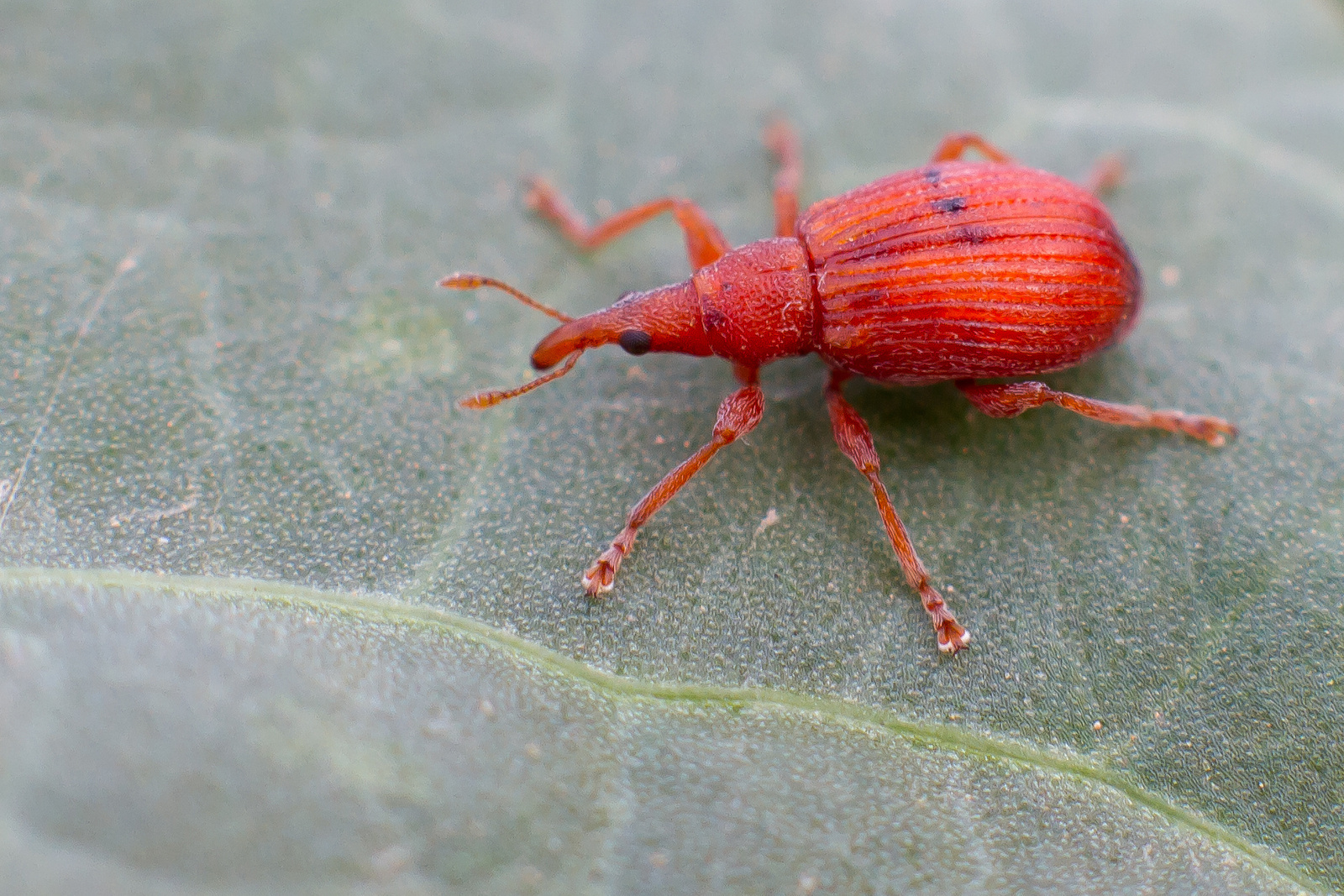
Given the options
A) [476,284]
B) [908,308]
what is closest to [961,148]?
[908,308]

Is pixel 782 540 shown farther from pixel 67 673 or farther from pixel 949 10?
pixel 949 10

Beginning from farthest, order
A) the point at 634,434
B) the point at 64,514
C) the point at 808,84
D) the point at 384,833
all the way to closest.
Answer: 1. the point at 808,84
2. the point at 634,434
3. the point at 64,514
4. the point at 384,833

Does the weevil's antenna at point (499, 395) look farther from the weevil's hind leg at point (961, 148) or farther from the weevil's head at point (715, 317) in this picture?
the weevil's hind leg at point (961, 148)

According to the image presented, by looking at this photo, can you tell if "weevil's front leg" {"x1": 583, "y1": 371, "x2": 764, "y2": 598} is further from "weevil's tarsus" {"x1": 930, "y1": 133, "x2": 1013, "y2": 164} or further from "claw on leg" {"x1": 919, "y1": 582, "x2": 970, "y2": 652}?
"weevil's tarsus" {"x1": 930, "y1": 133, "x2": 1013, "y2": 164}

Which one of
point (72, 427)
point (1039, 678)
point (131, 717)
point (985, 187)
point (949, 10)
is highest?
point (949, 10)

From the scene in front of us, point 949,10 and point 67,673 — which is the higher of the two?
point 949,10

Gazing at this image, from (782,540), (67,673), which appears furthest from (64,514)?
(782,540)
